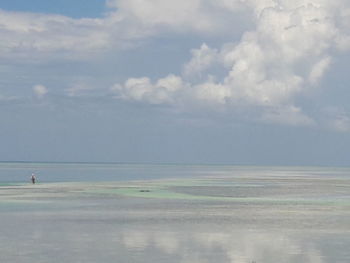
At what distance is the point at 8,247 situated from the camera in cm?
2288

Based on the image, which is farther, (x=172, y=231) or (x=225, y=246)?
(x=172, y=231)

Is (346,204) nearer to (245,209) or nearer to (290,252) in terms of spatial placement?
(245,209)

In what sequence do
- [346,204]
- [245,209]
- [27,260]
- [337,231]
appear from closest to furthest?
[27,260], [337,231], [245,209], [346,204]

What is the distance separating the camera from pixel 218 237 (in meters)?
26.1

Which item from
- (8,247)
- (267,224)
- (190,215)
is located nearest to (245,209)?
(190,215)

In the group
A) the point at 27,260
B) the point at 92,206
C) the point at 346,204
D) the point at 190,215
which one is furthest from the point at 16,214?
the point at 346,204

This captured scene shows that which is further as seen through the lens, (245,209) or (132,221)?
(245,209)

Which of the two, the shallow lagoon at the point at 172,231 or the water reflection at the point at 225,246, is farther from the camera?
the shallow lagoon at the point at 172,231

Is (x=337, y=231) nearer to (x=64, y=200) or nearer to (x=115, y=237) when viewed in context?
(x=115, y=237)

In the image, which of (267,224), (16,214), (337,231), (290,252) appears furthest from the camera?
(16,214)

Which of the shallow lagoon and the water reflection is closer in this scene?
the water reflection

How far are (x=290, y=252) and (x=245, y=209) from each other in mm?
16398

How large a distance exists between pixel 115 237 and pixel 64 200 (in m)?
19.3

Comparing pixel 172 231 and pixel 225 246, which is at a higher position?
pixel 172 231
